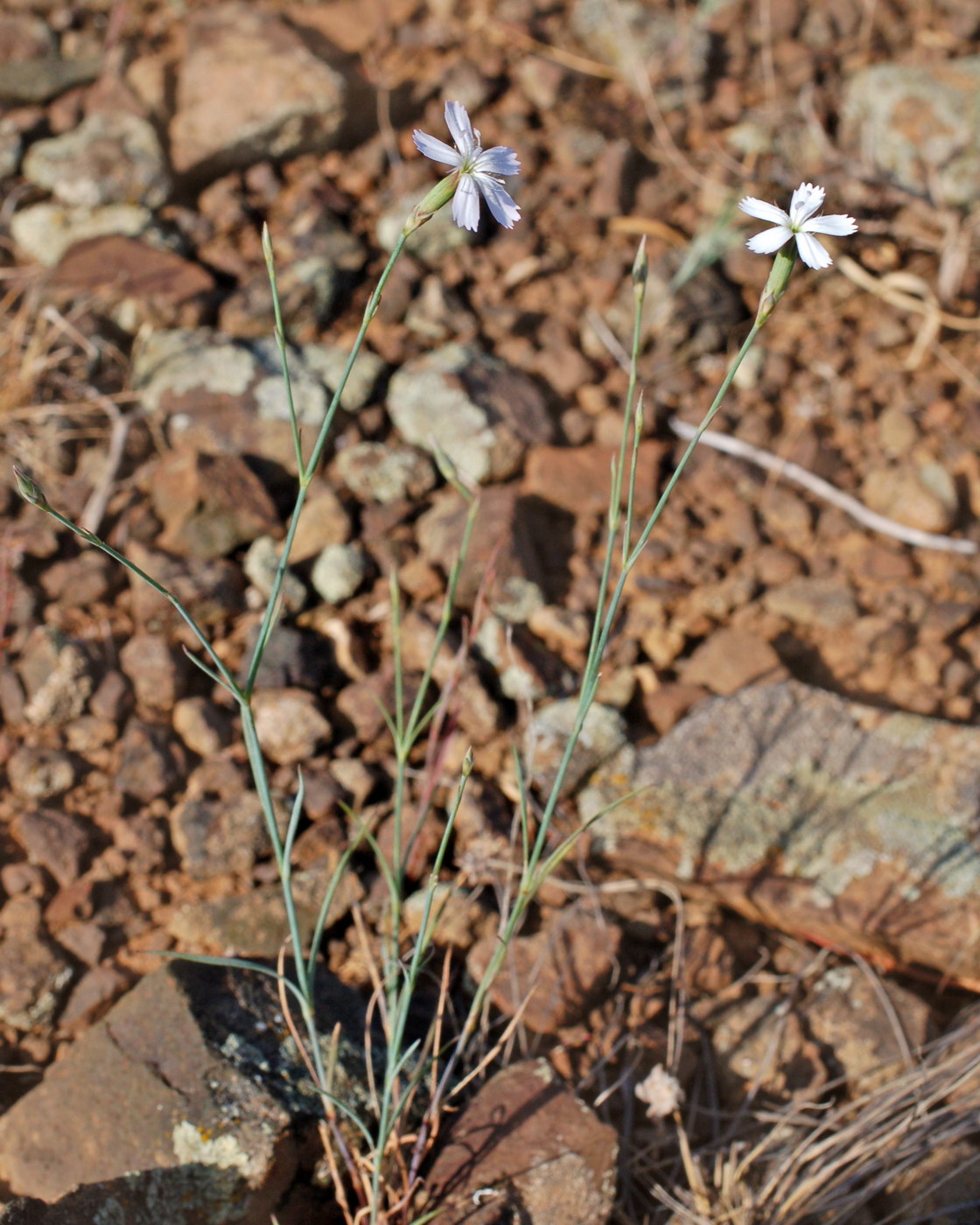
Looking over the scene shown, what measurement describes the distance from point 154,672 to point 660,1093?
133 cm

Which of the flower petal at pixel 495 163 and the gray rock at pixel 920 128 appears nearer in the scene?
the flower petal at pixel 495 163

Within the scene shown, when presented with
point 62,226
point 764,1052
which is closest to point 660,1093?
point 764,1052

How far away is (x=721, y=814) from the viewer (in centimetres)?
213

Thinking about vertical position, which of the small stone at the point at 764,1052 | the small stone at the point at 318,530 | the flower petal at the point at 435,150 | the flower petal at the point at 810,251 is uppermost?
the flower petal at the point at 435,150

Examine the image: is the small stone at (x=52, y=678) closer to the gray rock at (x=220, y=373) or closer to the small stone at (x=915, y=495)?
the gray rock at (x=220, y=373)

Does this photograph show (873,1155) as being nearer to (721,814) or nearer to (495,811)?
(721,814)

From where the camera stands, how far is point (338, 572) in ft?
8.08

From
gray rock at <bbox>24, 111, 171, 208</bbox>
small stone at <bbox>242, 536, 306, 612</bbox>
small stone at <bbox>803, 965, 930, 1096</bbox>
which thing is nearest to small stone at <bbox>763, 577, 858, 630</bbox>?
small stone at <bbox>803, 965, 930, 1096</bbox>

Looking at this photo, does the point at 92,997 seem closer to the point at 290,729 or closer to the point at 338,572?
the point at 290,729

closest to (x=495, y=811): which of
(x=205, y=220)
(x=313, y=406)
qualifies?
(x=313, y=406)

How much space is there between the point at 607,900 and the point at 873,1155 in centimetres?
62

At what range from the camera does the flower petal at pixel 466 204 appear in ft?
3.70

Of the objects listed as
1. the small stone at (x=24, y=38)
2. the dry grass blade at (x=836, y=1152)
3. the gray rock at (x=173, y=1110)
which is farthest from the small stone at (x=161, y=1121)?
the small stone at (x=24, y=38)

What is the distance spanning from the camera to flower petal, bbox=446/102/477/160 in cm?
114
